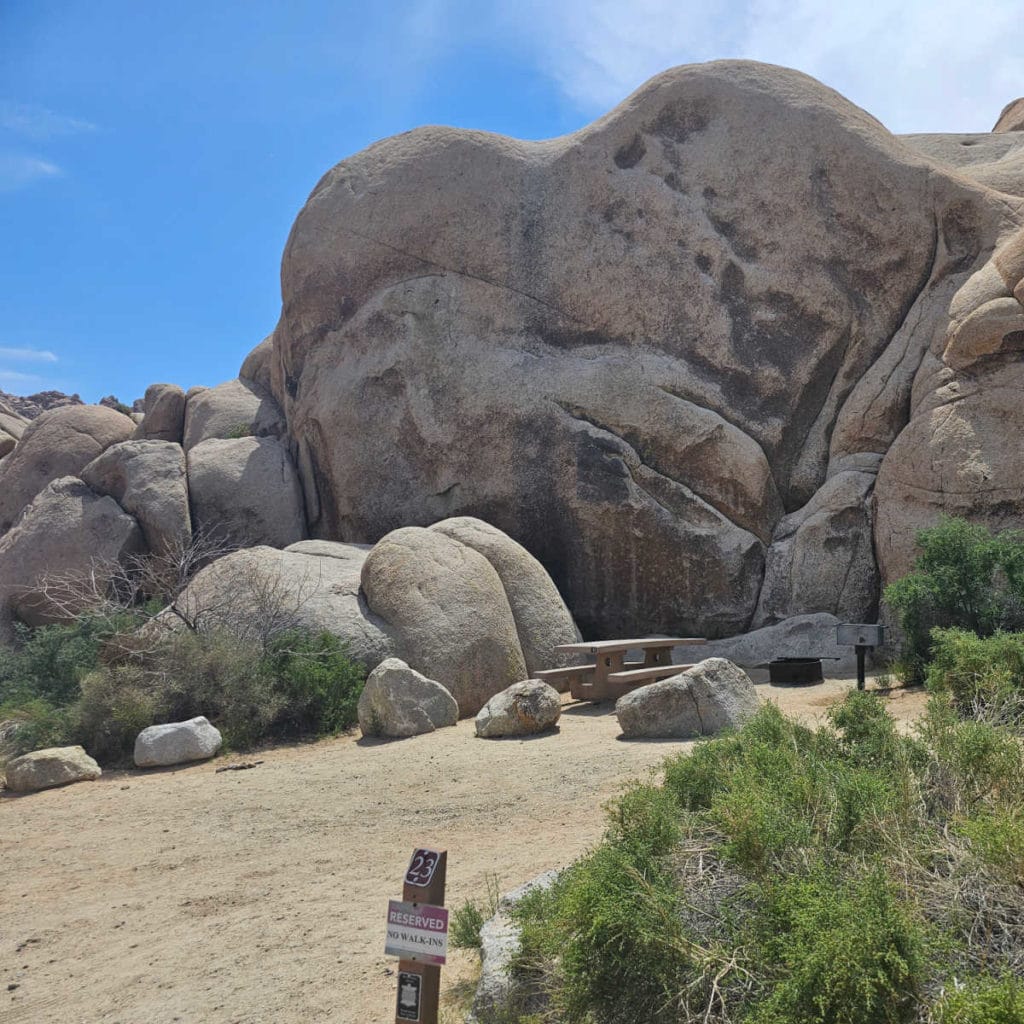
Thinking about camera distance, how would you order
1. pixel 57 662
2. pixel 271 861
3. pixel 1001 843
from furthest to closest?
pixel 57 662
pixel 271 861
pixel 1001 843

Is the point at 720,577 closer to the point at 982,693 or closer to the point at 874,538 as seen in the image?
the point at 874,538

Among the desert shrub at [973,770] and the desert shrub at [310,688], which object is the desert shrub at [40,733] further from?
the desert shrub at [973,770]

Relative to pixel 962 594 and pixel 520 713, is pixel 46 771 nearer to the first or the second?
pixel 520 713

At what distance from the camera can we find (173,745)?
8.77 meters

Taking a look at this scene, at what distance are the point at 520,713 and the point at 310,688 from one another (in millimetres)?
2145

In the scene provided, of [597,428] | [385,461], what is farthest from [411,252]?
[597,428]

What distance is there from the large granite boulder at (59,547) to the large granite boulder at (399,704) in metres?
6.33

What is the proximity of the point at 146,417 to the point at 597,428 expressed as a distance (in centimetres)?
907

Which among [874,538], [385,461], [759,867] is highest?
[385,461]

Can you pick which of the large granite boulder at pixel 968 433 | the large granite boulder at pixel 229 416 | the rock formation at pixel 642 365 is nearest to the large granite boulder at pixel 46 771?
the rock formation at pixel 642 365

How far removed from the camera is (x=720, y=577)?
520 inches

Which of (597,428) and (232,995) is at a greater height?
(597,428)

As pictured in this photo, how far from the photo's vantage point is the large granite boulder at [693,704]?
803cm

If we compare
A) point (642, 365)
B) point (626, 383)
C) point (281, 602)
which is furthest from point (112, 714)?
point (642, 365)
